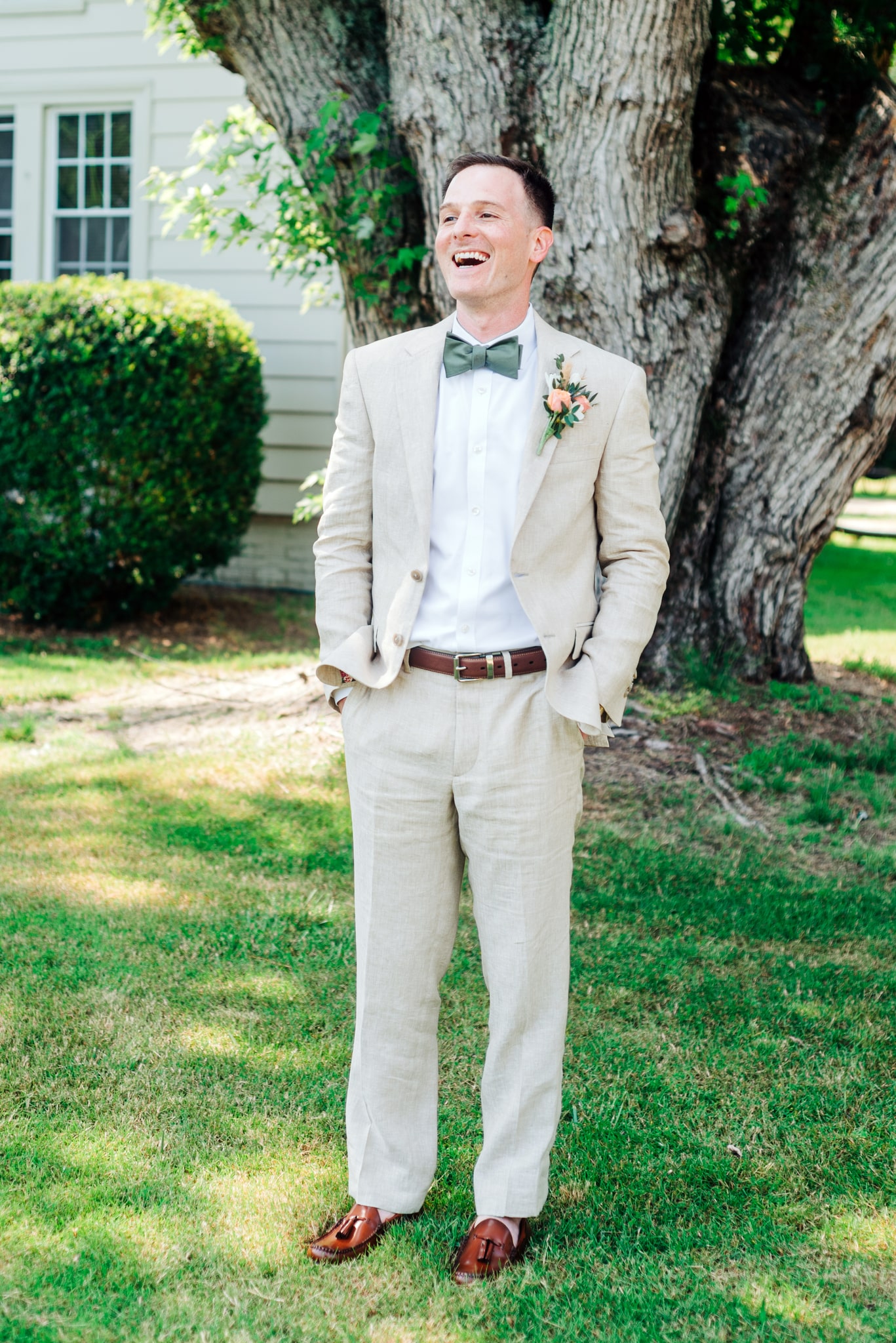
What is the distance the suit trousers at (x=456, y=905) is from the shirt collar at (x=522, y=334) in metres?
0.71

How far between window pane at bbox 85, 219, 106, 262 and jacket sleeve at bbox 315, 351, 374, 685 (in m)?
9.29

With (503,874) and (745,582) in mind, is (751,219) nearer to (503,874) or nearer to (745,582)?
(745,582)

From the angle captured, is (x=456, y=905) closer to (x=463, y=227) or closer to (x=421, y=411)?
(x=421, y=411)

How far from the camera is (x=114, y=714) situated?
6859 mm

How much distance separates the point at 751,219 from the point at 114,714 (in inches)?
165

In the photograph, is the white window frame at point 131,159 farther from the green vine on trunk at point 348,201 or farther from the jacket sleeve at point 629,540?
the jacket sleeve at point 629,540

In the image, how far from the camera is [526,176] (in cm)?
260

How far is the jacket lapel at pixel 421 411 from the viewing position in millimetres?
2592

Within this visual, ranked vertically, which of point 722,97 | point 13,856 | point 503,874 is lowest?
point 13,856

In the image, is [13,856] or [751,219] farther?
[751,219]

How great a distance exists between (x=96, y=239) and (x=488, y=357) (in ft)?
31.4

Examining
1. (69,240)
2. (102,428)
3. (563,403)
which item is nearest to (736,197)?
(563,403)

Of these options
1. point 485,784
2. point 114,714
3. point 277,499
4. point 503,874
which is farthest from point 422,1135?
point 277,499

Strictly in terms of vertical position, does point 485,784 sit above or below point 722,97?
below
